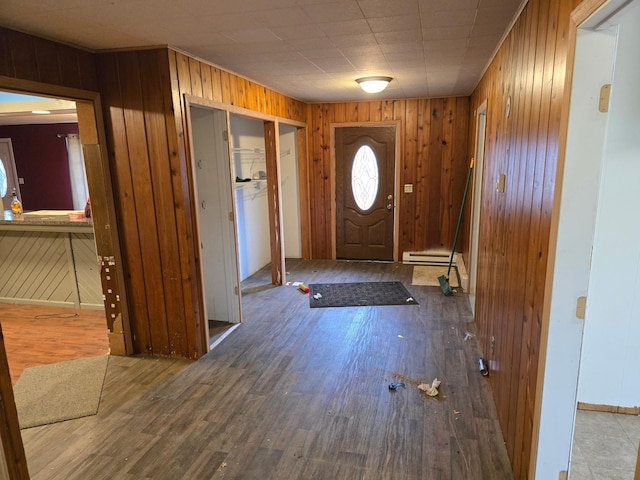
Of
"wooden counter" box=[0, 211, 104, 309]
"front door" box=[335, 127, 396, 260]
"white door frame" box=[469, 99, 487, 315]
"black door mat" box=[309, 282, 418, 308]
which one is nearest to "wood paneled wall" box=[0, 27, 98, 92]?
"wooden counter" box=[0, 211, 104, 309]

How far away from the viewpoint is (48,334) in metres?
3.87

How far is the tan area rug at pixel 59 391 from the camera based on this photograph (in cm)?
262

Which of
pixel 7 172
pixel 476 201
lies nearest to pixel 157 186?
pixel 476 201

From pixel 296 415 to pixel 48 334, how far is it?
276cm

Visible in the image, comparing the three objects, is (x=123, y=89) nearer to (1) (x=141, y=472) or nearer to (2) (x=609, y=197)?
(1) (x=141, y=472)

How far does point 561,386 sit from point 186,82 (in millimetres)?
2986

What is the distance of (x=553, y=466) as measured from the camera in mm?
1648

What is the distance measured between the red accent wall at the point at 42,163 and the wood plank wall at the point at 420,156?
17.3 ft

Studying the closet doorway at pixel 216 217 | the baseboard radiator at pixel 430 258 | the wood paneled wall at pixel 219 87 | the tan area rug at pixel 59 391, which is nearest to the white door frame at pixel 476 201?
the baseboard radiator at pixel 430 258

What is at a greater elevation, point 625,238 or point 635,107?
point 635,107

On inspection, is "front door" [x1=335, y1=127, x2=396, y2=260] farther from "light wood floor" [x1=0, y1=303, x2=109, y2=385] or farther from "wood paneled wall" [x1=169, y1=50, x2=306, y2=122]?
"light wood floor" [x1=0, y1=303, x2=109, y2=385]

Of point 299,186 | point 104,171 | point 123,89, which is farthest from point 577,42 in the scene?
point 299,186

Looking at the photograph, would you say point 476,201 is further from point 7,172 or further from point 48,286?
point 7,172

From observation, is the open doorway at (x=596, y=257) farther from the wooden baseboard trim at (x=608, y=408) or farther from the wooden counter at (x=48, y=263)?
the wooden counter at (x=48, y=263)
